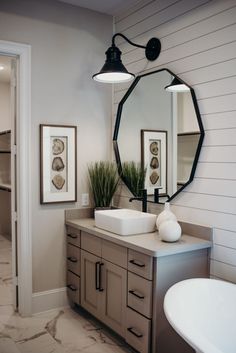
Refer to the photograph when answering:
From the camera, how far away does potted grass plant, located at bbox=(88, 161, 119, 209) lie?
3361 mm

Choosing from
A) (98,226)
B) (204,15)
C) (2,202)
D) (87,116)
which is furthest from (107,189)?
(2,202)

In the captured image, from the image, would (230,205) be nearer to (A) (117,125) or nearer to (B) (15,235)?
(A) (117,125)

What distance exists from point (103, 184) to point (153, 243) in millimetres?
1042

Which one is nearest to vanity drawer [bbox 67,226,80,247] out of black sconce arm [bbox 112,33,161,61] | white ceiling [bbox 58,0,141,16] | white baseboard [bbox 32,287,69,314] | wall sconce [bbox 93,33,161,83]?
white baseboard [bbox 32,287,69,314]

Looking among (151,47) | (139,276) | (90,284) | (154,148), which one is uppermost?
(151,47)

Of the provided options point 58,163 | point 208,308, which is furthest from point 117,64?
point 208,308

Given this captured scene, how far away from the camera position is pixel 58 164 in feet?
10.8

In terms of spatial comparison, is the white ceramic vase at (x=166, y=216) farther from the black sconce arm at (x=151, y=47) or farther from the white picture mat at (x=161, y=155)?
the black sconce arm at (x=151, y=47)

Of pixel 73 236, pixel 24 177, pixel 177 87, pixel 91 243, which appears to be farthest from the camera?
Answer: pixel 73 236

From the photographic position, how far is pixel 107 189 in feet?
11.1

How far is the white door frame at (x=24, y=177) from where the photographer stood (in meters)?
3.08

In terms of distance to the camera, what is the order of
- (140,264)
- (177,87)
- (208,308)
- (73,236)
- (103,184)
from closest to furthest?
1. (208,308)
2. (140,264)
3. (177,87)
4. (73,236)
5. (103,184)

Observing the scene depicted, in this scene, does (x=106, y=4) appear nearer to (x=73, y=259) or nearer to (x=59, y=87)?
(x=59, y=87)

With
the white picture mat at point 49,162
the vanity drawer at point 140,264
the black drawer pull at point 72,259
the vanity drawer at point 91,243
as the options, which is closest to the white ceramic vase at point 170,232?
the vanity drawer at point 140,264
